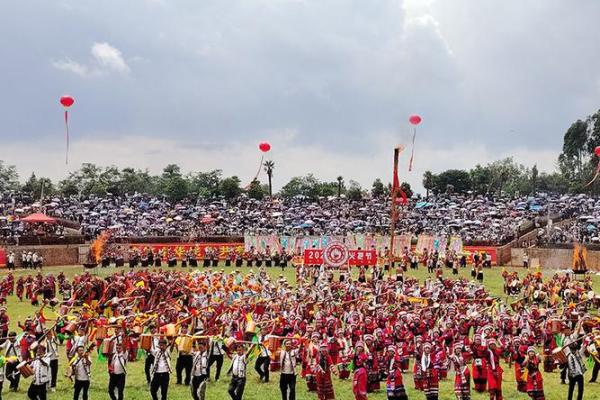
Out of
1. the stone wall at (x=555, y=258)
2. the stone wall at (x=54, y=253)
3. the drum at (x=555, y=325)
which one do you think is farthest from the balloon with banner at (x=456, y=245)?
the drum at (x=555, y=325)

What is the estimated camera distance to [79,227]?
5266 centimetres

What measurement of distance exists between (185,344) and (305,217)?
47730 mm

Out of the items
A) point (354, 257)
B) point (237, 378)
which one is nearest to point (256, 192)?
point (354, 257)

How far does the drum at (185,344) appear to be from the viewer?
1536 cm

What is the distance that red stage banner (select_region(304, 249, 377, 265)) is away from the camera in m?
34.2

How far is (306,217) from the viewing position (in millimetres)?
62969

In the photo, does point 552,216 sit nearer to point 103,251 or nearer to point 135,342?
point 103,251

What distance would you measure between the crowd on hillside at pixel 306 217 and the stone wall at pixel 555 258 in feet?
11.0

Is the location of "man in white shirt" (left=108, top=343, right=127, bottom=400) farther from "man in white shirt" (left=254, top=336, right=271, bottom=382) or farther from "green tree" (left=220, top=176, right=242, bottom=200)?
"green tree" (left=220, top=176, right=242, bottom=200)

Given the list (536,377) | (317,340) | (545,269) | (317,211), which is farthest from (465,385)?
(317,211)

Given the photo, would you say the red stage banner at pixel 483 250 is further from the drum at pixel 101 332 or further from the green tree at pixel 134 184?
the green tree at pixel 134 184

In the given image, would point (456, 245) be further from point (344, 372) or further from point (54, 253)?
point (344, 372)

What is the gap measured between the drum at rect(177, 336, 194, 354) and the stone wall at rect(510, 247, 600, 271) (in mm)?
31816

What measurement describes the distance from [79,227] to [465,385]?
4381 cm
